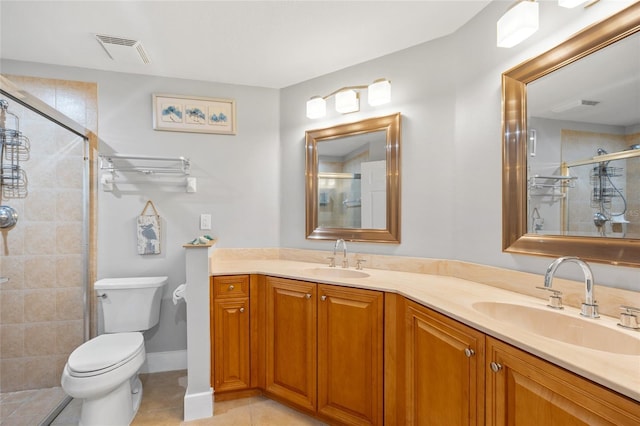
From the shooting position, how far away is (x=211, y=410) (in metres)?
1.86

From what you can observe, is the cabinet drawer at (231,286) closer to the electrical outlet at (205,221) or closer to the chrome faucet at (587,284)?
the electrical outlet at (205,221)

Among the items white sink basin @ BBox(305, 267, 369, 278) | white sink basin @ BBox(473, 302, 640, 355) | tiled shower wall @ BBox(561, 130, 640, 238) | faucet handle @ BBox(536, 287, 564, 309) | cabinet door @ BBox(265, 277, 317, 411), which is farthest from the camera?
white sink basin @ BBox(305, 267, 369, 278)

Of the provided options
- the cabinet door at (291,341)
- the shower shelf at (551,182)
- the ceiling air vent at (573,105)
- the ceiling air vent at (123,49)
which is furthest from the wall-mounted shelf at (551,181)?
the ceiling air vent at (123,49)

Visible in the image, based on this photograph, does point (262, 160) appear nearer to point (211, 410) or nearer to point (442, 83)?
point (442, 83)

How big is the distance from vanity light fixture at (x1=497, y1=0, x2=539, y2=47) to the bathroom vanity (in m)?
1.14

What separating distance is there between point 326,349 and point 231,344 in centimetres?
65

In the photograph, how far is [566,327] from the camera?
1.12 meters

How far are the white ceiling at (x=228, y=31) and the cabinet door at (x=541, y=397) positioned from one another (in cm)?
171

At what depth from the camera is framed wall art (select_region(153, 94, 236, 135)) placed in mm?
2414

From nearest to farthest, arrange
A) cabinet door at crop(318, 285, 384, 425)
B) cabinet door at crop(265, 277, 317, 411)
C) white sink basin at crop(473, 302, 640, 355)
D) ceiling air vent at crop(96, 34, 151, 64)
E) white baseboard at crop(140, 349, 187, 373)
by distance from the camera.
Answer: white sink basin at crop(473, 302, 640, 355) < cabinet door at crop(318, 285, 384, 425) < cabinet door at crop(265, 277, 317, 411) < ceiling air vent at crop(96, 34, 151, 64) < white baseboard at crop(140, 349, 187, 373)

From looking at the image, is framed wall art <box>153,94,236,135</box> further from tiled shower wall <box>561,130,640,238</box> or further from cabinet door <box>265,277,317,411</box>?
tiled shower wall <box>561,130,640,238</box>

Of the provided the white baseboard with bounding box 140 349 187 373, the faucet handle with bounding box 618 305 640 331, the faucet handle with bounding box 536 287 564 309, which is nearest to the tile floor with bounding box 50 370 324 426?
the white baseboard with bounding box 140 349 187 373

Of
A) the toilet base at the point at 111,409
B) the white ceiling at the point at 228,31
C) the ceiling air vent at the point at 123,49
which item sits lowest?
the toilet base at the point at 111,409

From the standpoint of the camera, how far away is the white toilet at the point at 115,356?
62.5 inches
